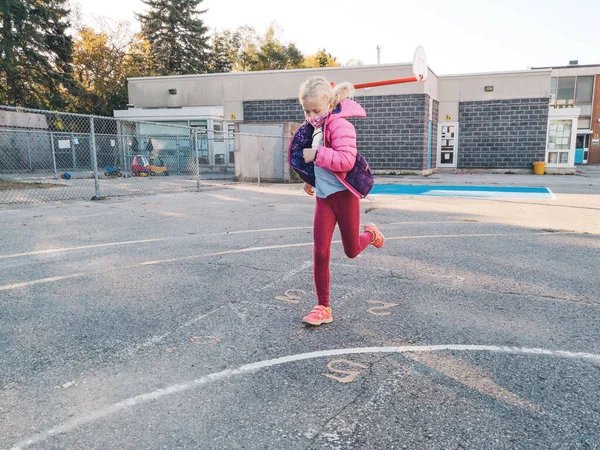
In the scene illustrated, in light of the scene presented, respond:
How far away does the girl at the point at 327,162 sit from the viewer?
3.46 meters

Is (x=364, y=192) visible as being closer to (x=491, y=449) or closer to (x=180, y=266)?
(x=491, y=449)

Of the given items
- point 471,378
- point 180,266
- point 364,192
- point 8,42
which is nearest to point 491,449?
point 471,378

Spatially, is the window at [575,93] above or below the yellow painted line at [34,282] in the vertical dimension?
above

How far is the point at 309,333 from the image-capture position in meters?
3.57

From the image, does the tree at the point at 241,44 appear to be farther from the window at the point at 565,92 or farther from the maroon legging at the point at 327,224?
the maroon legging at the point at 327,224

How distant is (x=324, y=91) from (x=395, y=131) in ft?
70.4

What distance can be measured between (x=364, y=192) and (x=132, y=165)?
18.7 meters

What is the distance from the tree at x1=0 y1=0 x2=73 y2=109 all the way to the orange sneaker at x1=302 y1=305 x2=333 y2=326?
37.5 metres

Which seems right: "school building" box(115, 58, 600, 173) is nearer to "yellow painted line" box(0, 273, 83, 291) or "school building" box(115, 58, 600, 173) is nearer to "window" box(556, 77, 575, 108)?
"yellow painted line" box(0, 273, 83, 291)

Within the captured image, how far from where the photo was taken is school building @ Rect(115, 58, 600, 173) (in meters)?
23.9

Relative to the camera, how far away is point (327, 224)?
12.2 feet

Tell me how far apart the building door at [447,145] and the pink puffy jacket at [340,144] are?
25.1m

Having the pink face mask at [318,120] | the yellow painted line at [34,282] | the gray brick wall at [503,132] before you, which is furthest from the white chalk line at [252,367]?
the gray brick wall at [503,132]

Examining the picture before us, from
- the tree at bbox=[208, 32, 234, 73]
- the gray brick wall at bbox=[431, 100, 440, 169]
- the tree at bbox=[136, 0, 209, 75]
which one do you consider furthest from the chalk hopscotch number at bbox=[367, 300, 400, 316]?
the tree at bbox=[208, 32, 234, 73]
